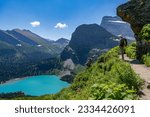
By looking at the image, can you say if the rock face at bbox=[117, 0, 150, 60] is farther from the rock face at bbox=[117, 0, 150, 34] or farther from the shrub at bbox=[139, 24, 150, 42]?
the shrub at bbox=[139, 24, 150, 42]

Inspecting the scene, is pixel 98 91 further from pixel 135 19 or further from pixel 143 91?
pixel 135 19

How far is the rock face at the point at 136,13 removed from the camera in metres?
36.2

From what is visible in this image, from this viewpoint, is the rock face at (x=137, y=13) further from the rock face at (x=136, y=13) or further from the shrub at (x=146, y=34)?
the shrub at (x=146, y=34)

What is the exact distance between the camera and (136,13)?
37.0 metres

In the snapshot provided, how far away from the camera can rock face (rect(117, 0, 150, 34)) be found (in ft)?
119

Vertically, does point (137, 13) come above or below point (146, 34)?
above

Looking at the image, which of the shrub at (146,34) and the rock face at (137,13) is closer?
the shrub at (146,34)

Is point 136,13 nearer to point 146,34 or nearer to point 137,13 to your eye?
point 137,13

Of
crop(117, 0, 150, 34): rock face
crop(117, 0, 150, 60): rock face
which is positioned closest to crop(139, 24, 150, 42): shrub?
crop(117, 0, 150, 60): rock face

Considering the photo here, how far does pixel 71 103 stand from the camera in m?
6.75

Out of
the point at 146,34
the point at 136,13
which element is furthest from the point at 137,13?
the point at 146,34

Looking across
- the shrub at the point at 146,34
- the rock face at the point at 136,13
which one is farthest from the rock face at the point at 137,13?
the shrub at the point at 146,34

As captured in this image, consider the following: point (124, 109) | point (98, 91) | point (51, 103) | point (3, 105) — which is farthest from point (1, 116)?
point (98, 91)

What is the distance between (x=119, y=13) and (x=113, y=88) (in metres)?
31.4
